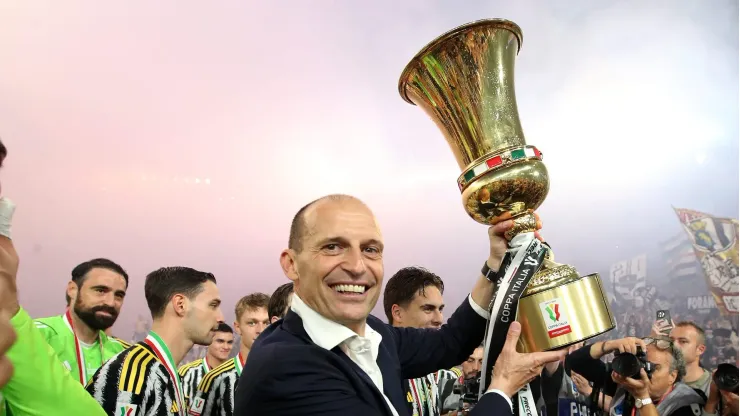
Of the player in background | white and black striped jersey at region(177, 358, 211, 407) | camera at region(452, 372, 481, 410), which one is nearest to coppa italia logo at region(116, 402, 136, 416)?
camera at region(452, 372, 481, 410)

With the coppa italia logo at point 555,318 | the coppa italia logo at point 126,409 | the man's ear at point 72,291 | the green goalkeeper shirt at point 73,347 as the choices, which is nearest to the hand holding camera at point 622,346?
the coppa italia logo at point 555,318

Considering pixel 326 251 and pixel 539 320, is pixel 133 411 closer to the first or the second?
A: pixel 326 251

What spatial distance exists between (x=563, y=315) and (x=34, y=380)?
1106 millimetres

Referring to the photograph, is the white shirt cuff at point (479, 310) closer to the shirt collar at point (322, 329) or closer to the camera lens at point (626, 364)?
the shirt collar at point (322, 329)

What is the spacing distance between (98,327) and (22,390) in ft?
8.60

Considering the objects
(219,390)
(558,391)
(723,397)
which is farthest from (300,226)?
(723,397)

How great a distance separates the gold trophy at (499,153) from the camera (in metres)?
1.38

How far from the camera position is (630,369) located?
6.28ft

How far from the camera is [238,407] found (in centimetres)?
132

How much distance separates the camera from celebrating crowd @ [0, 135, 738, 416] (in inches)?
43.3

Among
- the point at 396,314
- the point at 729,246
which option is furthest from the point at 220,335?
the point at 729,246

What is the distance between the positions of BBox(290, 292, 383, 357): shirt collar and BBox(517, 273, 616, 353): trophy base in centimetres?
39

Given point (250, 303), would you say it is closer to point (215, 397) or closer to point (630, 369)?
point (215, 397)

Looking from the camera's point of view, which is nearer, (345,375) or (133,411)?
(345,375)
